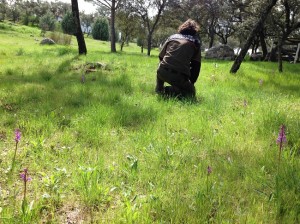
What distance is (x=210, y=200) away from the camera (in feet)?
8.66

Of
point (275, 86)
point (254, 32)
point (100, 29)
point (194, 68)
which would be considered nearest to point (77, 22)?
point (254, 32)

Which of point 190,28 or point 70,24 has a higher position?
point 70,24

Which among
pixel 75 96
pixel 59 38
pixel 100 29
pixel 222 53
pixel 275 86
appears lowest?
pixel 75 96

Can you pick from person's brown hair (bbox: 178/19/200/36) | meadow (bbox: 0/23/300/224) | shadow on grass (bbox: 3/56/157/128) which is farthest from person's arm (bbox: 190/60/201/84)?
shadow on grass (bbox: 3/56/157/128)

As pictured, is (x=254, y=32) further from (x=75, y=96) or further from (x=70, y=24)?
(x=70, y=24)

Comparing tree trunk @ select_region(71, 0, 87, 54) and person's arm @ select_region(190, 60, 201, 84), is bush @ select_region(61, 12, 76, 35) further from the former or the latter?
person's arm @ select_region(190, 60, 201, 84)

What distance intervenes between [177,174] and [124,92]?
465cm

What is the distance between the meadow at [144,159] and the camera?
2.55 metres

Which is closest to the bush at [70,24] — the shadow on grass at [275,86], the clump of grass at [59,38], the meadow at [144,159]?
the clump of grass at [59,38]

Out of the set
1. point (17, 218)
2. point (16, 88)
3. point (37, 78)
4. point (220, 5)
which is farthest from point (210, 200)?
point (220, 5)

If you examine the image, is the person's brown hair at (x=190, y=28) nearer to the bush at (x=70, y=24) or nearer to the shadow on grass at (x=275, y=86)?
the shadow on grass at (x=275, y=86)

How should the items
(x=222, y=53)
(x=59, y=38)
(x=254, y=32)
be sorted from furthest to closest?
(x=59, y=38), (x=222, y=53), (x=254, y=32)

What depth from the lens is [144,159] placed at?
12.2 ft

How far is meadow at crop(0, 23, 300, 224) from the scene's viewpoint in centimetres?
255
